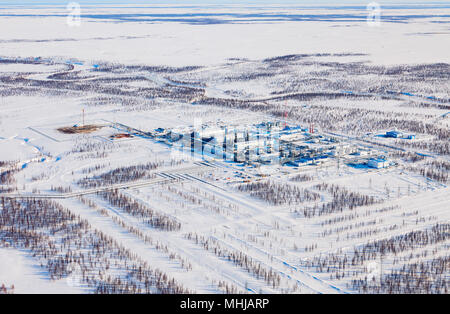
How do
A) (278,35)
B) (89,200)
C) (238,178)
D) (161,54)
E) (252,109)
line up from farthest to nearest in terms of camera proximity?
(278,35)
(161,54)
(252,109)
(238,178)
(89,200)

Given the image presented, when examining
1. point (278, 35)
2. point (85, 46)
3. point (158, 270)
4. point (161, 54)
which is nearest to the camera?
point (158, 270)

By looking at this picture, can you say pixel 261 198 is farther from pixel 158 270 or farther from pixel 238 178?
pixel 158 270

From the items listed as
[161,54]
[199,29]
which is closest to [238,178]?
[161,54]

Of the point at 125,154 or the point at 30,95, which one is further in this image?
the point at 30,95

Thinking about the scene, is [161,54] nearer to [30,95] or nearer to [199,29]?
[30,95]

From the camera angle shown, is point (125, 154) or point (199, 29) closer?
point (125, 154)

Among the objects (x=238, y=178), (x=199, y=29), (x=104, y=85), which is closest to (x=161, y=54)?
(x=104, y=85)
